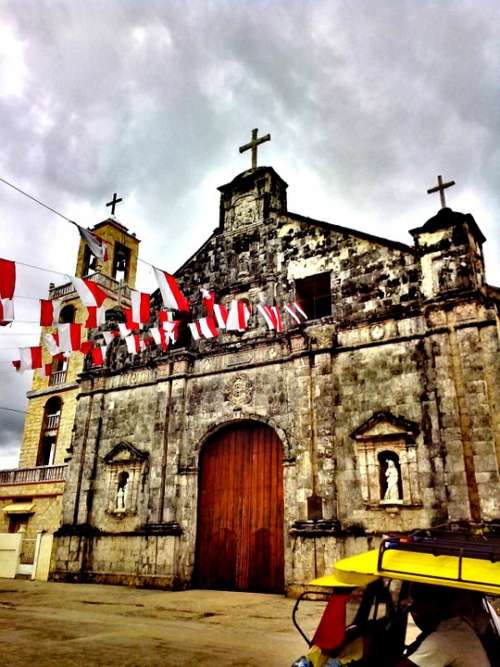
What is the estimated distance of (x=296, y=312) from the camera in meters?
13.6

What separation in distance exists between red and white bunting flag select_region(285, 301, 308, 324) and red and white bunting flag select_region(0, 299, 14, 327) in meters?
6.46

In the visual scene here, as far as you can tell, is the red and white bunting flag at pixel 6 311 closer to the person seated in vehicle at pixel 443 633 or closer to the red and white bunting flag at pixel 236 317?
the red and white bunting flag at pixel 236 317

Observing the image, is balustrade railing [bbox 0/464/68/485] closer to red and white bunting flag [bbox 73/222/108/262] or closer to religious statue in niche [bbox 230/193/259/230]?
religious statue in niche [bbox 230/193/259/230]

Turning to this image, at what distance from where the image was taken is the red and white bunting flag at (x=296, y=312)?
13.3m

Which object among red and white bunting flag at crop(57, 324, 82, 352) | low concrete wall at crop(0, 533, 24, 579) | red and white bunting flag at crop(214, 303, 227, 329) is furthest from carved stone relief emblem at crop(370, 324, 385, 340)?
low concrete wall at crop(0, 533, 24, 579)

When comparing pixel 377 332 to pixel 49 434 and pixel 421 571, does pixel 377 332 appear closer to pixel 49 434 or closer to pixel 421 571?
pixel 421 571

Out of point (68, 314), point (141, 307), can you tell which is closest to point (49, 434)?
point (68, 314)

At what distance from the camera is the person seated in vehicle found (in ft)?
9.87

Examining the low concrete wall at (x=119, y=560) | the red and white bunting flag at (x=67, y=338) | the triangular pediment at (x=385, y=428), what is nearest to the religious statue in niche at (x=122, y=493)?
the low concrete wall at (x=119, y=560)

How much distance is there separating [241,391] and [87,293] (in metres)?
4.98

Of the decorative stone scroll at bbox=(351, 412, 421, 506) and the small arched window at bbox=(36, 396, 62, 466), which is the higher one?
the small arched window at bbox=(36, 396, 62, 466)

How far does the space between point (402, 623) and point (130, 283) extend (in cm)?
2562

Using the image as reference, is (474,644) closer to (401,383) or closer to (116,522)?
(401,383)

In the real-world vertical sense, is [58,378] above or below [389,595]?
above
